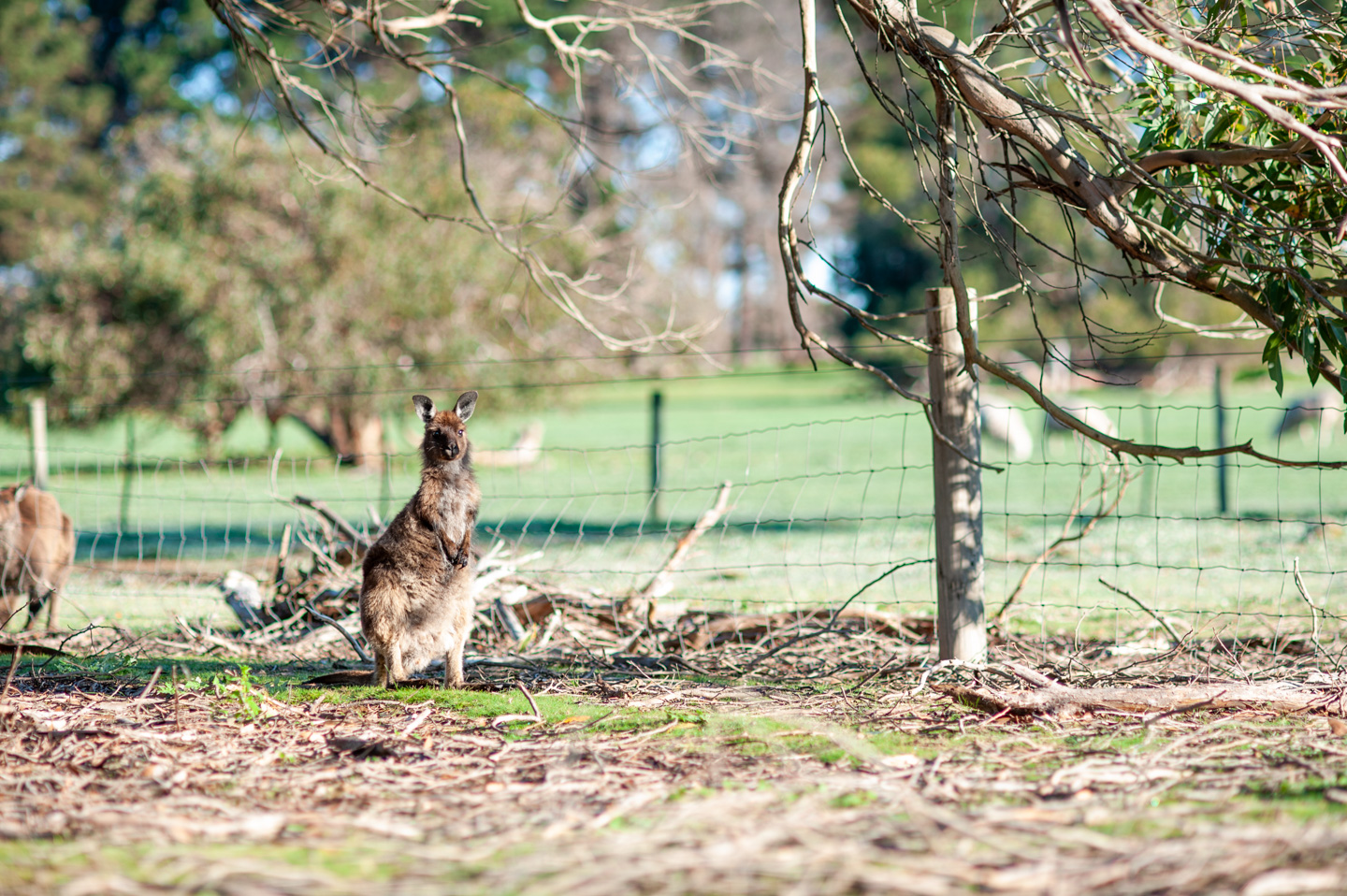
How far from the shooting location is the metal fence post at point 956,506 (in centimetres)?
426

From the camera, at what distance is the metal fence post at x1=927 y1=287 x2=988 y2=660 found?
14.0 feet

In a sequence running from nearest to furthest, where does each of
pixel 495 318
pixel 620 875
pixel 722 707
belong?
1. pixel 620 875
2. pixel 722 707
3. pixel 495 318

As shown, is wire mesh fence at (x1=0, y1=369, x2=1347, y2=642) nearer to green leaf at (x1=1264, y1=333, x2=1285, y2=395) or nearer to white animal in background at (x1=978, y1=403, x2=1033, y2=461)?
green leaf at (x1=1264, y1=333, x2=1285, y2=395)

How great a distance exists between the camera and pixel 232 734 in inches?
142

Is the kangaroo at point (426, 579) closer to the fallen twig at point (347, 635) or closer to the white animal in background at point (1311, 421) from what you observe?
Answer: the fallen twig at point (347, 635)

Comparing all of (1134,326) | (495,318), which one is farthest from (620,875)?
(1134,326)

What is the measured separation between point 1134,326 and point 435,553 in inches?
1125

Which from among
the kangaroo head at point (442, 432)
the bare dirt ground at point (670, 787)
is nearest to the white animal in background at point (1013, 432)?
the bare dirt ground at point (670, 787)

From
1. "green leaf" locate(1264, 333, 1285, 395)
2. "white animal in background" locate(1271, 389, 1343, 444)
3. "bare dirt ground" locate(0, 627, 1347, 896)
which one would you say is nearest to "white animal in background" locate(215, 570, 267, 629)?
"bare dirt ground" locate(0, 627, 1347, 896)

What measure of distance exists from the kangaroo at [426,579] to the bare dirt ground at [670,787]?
21 cm

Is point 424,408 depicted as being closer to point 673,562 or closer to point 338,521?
point 673,562

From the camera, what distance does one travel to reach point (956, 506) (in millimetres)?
4289

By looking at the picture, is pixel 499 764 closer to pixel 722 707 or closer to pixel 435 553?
pixel 722 707

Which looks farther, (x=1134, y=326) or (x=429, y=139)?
(x=1134, y=326)
